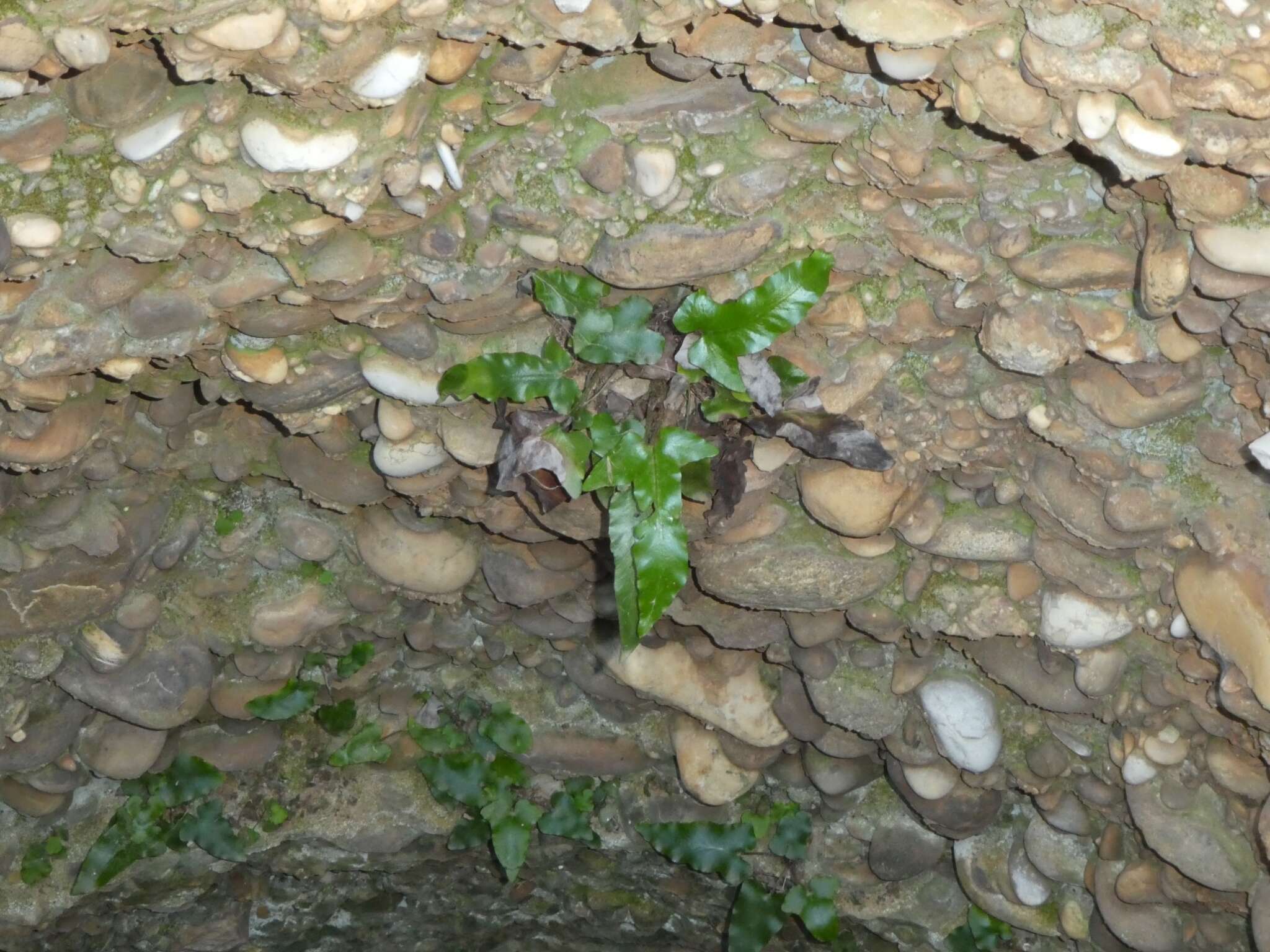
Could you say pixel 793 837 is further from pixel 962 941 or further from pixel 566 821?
pixel 566 821

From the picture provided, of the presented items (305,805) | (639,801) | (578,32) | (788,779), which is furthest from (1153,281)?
(305,805)

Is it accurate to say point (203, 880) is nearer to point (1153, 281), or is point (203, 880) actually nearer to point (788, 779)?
point (788, 779)

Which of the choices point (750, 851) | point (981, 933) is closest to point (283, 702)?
point (750, 851)

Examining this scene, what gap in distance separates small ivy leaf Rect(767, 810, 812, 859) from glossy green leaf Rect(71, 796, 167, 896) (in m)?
1.99

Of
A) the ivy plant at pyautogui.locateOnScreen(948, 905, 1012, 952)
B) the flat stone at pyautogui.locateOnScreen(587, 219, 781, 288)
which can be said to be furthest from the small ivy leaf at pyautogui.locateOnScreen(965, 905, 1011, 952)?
the flat stone at pyautogui.locateOnScreen(587, 219, 781, 288)

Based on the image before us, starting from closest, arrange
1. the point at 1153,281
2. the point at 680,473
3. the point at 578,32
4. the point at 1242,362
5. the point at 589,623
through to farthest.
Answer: the point at 578,32
the point at 1153,281
the point at 1242,362
the point at 680,473
the point at 589,623

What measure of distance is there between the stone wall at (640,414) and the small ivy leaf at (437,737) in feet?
Answer: 0.39

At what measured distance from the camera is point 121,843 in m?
4.20

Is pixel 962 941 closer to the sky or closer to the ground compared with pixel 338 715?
closer to the ground

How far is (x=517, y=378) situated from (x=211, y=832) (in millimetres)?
2293

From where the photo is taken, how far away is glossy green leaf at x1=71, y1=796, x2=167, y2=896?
4.15m

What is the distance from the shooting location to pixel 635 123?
2.47 metres

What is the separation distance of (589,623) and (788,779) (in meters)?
0.93

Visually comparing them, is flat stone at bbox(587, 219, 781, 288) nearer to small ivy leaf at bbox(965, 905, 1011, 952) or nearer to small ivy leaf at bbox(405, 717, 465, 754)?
small ivy leaf at bbox(405, 717, 465, 754)
